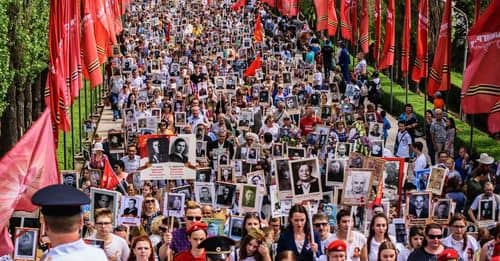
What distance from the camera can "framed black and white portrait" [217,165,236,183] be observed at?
1936 cm

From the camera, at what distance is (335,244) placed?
1073 centimetres

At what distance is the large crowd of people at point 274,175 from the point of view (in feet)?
41.1

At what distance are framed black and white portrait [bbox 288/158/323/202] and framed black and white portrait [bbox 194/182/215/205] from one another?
1434 millimetres

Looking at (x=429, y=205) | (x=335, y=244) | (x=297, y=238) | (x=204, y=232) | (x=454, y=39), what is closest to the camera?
(x=335, y=244)

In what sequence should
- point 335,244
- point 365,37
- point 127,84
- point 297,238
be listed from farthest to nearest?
point 365,37 < point 127,84 < point 297,238 < point 335,244

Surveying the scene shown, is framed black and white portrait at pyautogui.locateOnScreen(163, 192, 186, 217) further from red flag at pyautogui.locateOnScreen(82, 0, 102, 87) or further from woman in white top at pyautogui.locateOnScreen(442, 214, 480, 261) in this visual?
red flag at pyautogui.locateOnScreen(82, 0, 102, 87)

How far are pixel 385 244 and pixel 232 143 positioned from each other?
11540mm

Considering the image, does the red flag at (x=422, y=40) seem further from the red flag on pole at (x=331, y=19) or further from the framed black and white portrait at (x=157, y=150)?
the red flag on pole at (x=331, y=19)

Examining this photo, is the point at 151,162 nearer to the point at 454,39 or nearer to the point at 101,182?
the point at 101,182

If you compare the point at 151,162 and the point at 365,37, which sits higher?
the point at 365,37

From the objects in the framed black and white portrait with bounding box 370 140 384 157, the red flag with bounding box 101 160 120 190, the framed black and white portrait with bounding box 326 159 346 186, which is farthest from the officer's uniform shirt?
the framed black and white portrait with bounding box 370 140 384 157

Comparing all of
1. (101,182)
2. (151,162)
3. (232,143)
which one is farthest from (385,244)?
(232,143)

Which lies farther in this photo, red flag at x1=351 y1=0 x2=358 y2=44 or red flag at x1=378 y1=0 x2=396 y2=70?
red flag at x1=351 y1=0 x2=358 y2=44

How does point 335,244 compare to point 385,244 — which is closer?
point 335,244
